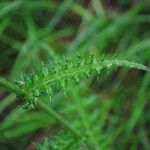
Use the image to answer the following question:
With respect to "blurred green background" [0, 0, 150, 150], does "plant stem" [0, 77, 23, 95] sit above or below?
below

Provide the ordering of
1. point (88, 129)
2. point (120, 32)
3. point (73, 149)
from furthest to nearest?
point (120, 32)
point (88, 129)
point (73, 149)

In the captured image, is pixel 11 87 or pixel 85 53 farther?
pixel 85 53

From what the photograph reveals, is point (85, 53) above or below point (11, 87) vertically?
above

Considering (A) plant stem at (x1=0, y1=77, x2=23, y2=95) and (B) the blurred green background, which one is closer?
(A) plant stem at (x1=0, y1=77, x2=23, y2=95)

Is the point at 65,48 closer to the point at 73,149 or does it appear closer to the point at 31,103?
the point at 73,149

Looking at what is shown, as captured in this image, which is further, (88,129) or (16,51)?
(16,51)

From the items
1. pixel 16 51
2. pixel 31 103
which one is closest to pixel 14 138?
pixel 16 51

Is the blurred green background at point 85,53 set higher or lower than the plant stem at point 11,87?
higher

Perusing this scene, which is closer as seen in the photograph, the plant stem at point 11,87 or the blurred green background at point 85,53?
the plant stem at point 11,87
